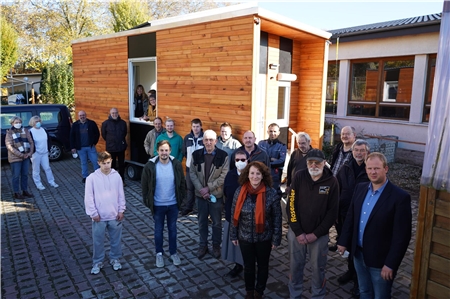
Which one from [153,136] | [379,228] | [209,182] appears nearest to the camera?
[379,228]

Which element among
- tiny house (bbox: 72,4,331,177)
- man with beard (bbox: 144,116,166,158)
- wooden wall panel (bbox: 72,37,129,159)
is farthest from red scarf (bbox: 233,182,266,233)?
wooden wall panel (bbox: 72,37,129,159)

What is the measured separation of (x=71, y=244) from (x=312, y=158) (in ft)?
13.1

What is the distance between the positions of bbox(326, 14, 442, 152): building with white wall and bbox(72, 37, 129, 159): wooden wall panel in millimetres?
6404

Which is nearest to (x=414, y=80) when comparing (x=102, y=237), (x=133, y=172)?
(x=133, y=172)

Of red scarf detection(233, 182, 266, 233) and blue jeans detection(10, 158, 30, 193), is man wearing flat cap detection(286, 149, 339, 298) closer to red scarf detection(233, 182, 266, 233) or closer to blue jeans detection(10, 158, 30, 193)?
red scarf detection(233, 182, 266, 233)

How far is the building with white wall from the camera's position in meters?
11.8

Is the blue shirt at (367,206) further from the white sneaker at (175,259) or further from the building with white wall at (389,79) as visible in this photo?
the building with white wall at (389,79)

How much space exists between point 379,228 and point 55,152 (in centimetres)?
1105

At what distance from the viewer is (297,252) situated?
11.9ft

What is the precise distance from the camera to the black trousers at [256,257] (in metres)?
3.74

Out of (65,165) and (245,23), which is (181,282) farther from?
(65,165)

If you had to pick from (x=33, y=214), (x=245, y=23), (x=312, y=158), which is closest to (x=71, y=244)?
(x=33, y=214)

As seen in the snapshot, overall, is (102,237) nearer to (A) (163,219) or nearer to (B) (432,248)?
(A) (163,219)

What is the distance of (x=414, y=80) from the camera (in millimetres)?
12039
